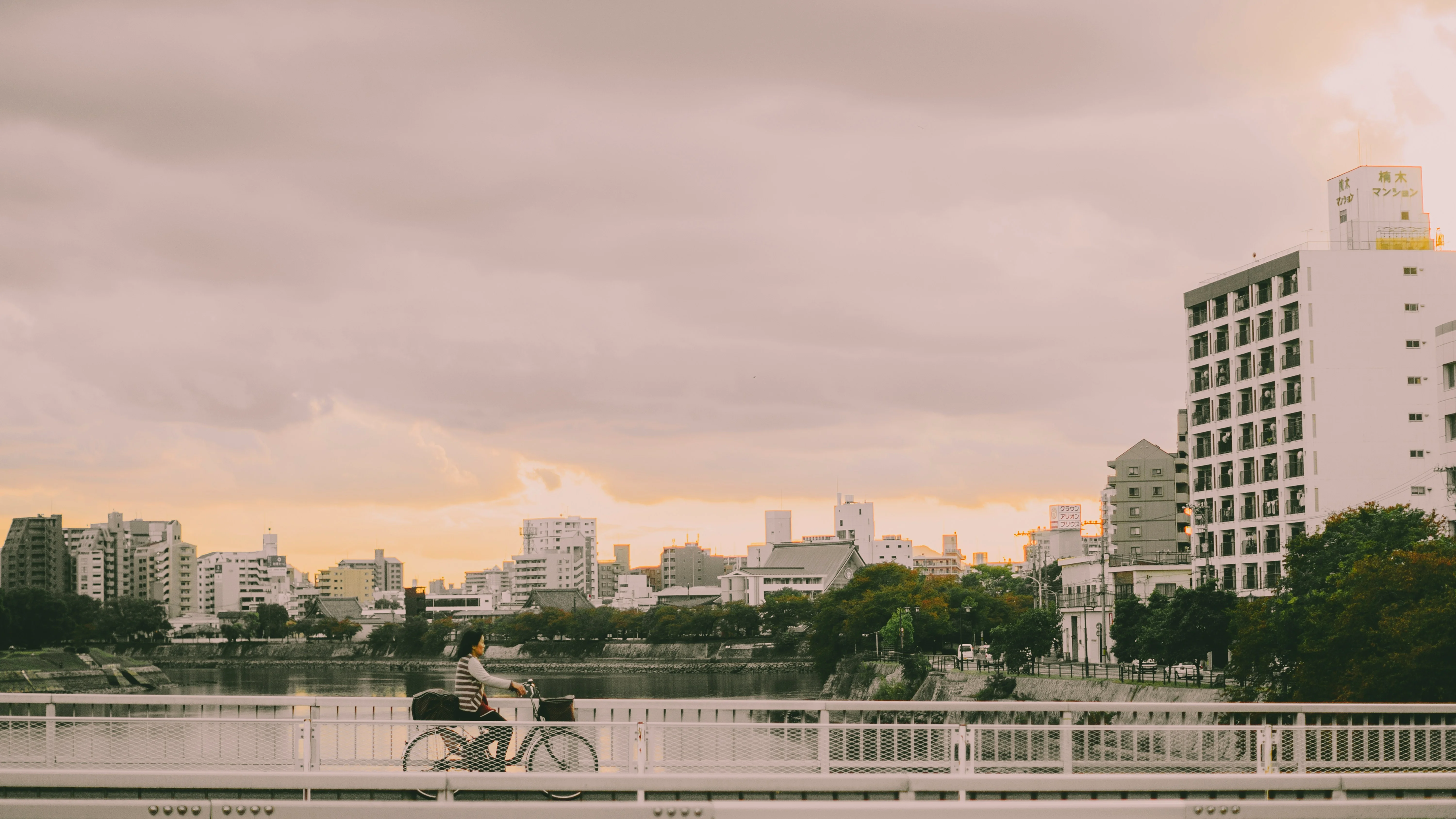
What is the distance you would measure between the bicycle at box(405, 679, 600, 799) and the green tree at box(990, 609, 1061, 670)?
193 feet

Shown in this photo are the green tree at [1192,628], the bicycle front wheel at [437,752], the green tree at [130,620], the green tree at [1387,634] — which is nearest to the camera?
the bicycle front wheel at [437,752]

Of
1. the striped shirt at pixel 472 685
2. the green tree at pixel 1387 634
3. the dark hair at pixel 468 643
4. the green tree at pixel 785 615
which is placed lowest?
the green tree at pixel 785 615

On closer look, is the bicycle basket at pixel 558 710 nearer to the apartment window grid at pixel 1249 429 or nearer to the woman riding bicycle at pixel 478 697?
the woman riding bicycle at pixel 478 697

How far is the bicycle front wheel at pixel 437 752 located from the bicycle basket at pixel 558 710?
1.05 metres

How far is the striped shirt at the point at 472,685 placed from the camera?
15.1 meters

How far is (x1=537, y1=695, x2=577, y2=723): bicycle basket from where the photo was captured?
610 inches

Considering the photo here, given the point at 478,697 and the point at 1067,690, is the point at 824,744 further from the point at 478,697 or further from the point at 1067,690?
the point at 1067,690

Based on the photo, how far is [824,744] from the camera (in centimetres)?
1581

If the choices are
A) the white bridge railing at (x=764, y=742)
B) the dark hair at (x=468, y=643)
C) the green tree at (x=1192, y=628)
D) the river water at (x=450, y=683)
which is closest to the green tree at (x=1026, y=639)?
the green tree at (x=1192, y=628)

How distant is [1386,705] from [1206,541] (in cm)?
Result: 6747

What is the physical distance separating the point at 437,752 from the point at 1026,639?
6165 centimetres

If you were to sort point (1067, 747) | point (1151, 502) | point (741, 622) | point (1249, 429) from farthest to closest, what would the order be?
point (741, 622) → point (1151, 502) → point (1249, 429) → point (1067, 747)

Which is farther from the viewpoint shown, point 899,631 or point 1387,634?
point 899,631

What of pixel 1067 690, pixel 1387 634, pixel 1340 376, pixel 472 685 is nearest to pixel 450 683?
pixel 1067 690
